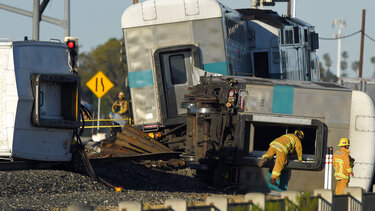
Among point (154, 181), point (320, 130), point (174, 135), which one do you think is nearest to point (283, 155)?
point (320, 130)

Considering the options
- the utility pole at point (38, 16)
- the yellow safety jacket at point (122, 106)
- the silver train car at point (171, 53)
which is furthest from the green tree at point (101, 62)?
the silver train car at point (171, 53)

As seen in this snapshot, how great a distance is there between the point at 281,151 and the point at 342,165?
1110 millimetres

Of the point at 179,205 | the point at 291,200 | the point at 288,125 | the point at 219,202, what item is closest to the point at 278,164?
the point at 288,125

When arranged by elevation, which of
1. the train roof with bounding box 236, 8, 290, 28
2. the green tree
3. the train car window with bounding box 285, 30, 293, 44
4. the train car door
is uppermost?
the train roof with bounding box 236, 8, 290, 28

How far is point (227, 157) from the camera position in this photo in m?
15.1

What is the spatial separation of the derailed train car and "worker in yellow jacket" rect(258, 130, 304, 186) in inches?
9.4

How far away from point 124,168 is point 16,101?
4.69 meters

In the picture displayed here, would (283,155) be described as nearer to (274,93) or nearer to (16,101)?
(274,93)

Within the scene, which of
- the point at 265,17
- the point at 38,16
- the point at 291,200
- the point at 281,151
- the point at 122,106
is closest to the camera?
the point at 291,200

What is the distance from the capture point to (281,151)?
14711 mm

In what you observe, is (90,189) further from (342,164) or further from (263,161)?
(342,164)

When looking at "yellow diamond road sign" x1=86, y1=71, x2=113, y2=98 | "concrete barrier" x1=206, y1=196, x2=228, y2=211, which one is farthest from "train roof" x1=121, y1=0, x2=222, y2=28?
"concrete barrier" x1=206, y1=196, x2=228, y2=211

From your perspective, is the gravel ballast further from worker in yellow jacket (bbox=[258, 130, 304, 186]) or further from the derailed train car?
worker in yellow jacket (bbox=[258, 130, 304, 186])

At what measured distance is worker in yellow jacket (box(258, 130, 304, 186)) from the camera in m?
14.7
